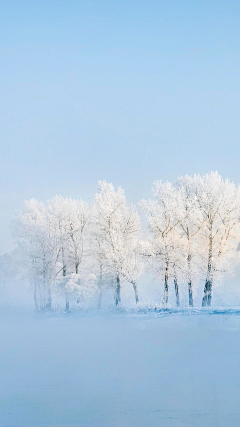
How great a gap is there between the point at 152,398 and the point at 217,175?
73.0ft

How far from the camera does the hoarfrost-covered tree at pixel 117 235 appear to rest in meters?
26.5

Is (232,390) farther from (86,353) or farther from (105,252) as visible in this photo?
(105,252)

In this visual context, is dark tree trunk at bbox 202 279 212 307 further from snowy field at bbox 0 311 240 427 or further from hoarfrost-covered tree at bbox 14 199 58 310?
hoarfrost-covered tree at bbox 14 199 58 310

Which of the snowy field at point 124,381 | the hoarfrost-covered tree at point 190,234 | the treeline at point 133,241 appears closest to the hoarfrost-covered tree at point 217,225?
the treeline at point 133,241

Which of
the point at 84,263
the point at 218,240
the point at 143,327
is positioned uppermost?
the point at 218,240

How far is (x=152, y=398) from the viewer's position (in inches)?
237

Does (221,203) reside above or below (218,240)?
above

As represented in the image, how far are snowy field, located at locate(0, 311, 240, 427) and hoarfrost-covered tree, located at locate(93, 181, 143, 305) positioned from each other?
14.6 metres

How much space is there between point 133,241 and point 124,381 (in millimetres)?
20550

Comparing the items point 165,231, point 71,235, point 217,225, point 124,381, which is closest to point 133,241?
point 165,231

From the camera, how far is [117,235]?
26859 mm

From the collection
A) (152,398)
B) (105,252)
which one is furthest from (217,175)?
(152,398)

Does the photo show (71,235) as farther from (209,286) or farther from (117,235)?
(209,286)

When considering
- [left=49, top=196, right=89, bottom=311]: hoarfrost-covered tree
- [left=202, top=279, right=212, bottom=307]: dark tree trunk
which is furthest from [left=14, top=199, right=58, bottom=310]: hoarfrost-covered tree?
[left=202, top=279, right=212, bottom=307]: dark tree trunk
